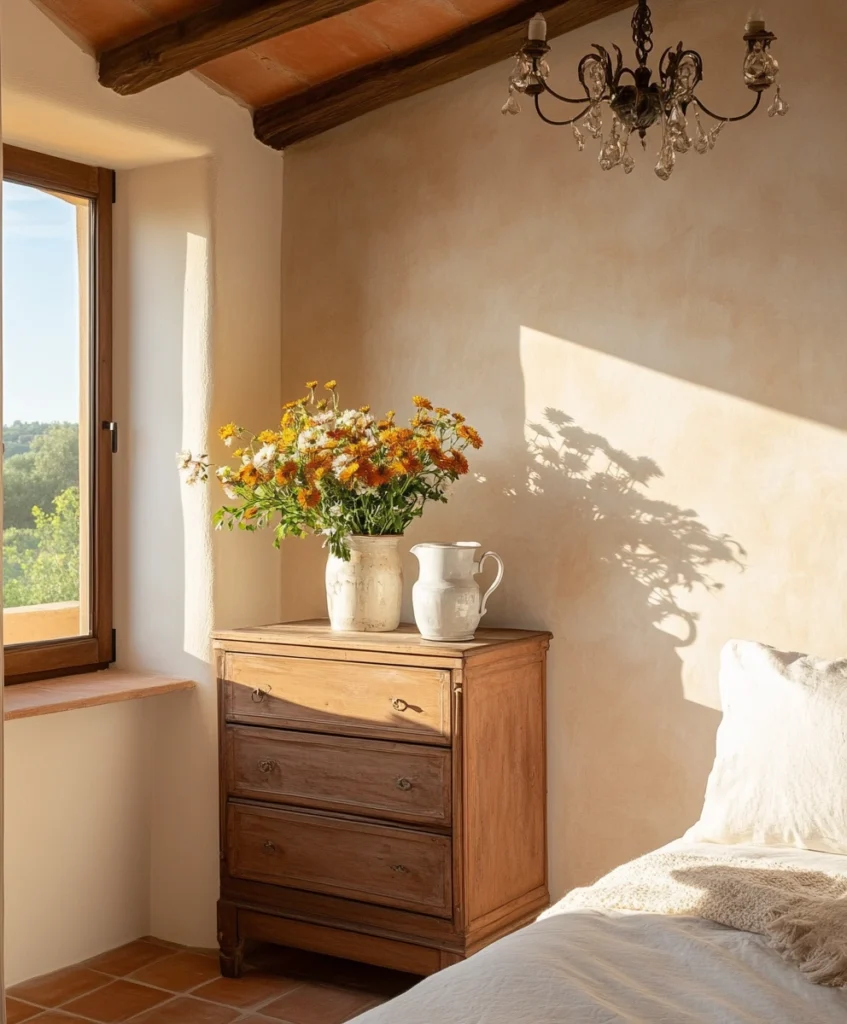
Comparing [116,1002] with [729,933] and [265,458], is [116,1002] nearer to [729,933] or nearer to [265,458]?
[265,458]

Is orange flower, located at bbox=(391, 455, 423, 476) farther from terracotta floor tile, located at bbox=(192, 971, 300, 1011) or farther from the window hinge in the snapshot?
terracotta floor tile, located at bbox=(192, 971, 300, 1011)

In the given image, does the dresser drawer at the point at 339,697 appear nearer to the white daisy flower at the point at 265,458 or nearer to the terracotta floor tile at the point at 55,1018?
the white daisy flower at the point at 265,458

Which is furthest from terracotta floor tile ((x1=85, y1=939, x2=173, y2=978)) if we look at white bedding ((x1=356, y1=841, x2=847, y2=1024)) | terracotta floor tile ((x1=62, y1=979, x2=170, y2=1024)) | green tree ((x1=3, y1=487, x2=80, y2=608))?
white bedding ((x1=356, y1=841, x2=847, y2=1024))

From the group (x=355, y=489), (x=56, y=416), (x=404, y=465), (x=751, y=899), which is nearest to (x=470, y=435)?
(x=404, y=465)

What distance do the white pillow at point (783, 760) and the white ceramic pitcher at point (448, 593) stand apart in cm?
75

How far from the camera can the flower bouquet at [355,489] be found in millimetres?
3146

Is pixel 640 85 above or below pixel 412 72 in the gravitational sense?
below

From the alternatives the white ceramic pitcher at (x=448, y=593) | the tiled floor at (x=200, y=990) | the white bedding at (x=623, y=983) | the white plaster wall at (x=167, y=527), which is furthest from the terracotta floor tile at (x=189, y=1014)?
the white bedding at (x=623, y=983)

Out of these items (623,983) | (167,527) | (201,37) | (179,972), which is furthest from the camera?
(167,527)

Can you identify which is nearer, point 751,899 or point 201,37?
point 751,899

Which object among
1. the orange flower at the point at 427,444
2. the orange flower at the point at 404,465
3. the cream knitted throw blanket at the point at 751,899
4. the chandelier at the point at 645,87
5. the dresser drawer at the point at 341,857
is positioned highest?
the chandelier at the point at 645,87

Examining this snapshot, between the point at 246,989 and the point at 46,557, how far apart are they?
1.39m

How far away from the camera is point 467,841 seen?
2.94 m

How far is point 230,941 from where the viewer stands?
3.30 metres
